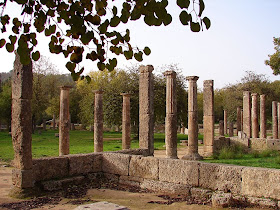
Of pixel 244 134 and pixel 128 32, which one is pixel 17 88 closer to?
pixel 128 32

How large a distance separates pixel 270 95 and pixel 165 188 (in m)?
32.5

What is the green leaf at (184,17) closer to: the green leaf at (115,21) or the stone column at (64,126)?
the green leaf at (115,21)

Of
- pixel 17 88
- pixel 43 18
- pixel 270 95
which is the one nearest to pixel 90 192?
pixel 17 88

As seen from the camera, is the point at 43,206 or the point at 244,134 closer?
the point at 43,206

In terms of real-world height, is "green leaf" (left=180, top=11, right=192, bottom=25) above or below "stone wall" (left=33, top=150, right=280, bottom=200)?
above

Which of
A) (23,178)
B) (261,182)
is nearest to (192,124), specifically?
(261,182)

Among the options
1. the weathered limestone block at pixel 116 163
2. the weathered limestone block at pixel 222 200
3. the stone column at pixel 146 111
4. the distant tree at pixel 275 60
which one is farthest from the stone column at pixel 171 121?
the distant tree at pixel 275 60

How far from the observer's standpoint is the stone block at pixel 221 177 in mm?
7180

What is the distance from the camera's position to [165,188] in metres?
8.33

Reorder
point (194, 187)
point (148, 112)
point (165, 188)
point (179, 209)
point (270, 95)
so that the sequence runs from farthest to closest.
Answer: point (270, 95) → point (148, 112) → point (165, 188) → point (194, 187) → point (179, 209)

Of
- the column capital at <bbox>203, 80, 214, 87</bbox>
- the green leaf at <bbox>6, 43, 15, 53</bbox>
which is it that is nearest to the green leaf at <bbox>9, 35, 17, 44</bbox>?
the green leaf at <bbox>6, 43, 15, 53</bbox>

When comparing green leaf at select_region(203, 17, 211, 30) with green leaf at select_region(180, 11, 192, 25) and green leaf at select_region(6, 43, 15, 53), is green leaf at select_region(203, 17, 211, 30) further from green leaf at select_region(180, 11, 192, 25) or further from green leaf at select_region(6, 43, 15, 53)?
green leaf at select_region(6, 43, 15, 53)

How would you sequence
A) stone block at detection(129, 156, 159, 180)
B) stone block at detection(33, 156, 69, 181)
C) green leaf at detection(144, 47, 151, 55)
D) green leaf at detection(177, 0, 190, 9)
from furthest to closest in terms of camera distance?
stone block at detection(129, 156, 159, 180)
stone block at detection(33, 156, 69, 181)
green leaf at detection(144, 47, 151, 55)
green leaf at detection(177, 0, 190, 9)

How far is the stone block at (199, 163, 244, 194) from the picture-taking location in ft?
23.6
